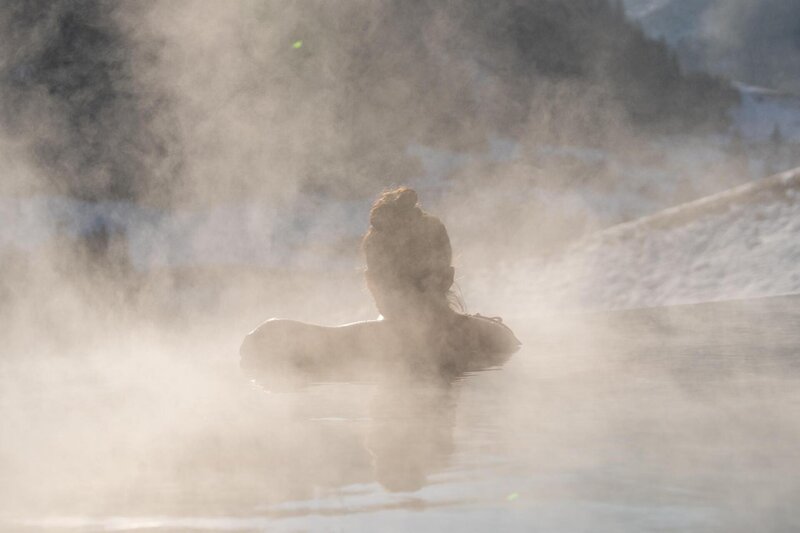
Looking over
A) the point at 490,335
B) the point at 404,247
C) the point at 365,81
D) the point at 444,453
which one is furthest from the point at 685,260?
the point at 365,81

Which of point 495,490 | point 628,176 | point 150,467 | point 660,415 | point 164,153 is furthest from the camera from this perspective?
point 628,176

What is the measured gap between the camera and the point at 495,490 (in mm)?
2248

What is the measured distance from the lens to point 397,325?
5016 mm

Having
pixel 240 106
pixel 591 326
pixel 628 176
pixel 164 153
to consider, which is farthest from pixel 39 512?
pixel 628 176

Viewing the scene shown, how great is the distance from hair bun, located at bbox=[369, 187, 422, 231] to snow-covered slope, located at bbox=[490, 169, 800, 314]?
3107 millimetres

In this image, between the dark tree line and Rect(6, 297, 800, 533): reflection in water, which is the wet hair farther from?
the dark tree line

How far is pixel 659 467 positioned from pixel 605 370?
2.07 meters

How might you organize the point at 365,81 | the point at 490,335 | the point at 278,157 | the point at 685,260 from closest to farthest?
1. the point at 490,335
2. the point at 685,260
3. the point at 278,157
4. the point at 365,81

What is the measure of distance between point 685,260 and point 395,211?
3.72 m

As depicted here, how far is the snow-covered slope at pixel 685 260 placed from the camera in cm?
745

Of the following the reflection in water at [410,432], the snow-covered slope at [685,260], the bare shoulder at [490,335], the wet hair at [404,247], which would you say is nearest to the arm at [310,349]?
the wet hair at [404,247]

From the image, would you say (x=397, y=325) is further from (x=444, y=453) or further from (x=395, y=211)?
(x=444, y=453)

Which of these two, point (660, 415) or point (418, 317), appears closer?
point (660, 415)

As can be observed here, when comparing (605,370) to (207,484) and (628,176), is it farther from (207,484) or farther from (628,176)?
(628,176)
